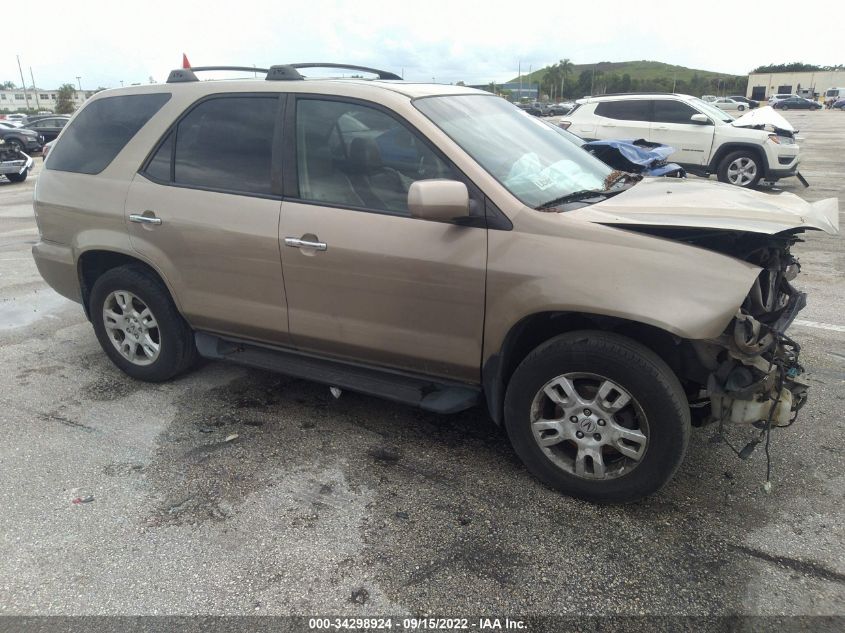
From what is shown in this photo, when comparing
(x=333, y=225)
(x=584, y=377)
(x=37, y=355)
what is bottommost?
(x=37, y=355)

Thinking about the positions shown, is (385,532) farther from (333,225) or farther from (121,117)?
(121,117)

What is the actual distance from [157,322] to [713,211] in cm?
329

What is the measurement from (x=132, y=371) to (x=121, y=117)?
5.47 feet

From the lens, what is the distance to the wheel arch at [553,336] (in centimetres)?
294

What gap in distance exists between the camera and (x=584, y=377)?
2.92 metres

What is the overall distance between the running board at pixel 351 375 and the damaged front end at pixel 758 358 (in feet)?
3.68

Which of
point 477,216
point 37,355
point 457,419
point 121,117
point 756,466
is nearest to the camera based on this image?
point 477,216

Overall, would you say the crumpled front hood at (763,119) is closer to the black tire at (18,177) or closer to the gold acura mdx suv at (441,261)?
the gold acura mdx suv at (441,261)

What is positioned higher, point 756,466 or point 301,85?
point 301,85

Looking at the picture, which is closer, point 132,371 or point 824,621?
point 824,621

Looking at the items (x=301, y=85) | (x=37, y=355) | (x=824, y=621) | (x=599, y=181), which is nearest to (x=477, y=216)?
(x=599, y=181)

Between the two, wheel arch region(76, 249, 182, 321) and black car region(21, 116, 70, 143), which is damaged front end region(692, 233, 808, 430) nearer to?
wheel arch region(76, 249, 182, 321)

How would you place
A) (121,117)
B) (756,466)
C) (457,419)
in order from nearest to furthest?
(756,466), (457,419), (121,117)

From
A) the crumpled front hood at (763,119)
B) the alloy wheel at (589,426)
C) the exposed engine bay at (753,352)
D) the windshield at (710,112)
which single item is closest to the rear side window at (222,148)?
the alloy wheel at (589,426)
